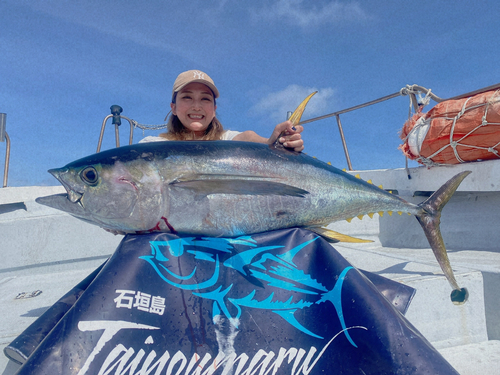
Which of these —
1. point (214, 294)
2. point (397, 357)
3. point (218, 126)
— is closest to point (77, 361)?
point (214, 294)

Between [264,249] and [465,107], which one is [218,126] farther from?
[465,107]

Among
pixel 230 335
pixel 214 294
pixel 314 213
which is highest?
pixel 314 213

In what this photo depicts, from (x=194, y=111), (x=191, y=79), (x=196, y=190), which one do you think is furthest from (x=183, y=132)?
(x=196, y=190)

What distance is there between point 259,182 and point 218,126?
1378mm

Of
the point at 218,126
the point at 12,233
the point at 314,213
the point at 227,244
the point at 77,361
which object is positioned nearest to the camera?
the point at 77,361

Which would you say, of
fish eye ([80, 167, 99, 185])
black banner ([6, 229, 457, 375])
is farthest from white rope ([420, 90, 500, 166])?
fish eye ([80, 167, 99, 185])

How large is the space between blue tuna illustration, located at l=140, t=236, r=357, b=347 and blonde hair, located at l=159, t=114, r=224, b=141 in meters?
1.35

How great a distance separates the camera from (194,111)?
7.84ft

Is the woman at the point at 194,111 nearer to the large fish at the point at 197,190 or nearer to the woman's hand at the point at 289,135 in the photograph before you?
the woman's hand at the point at 289,135

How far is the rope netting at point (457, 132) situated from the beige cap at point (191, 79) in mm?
2291

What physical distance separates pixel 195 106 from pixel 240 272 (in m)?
1.55

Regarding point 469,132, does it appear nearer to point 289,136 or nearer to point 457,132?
point 457,132

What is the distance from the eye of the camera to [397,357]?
1.04 meters

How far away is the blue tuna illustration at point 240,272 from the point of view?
1156 millimetres
